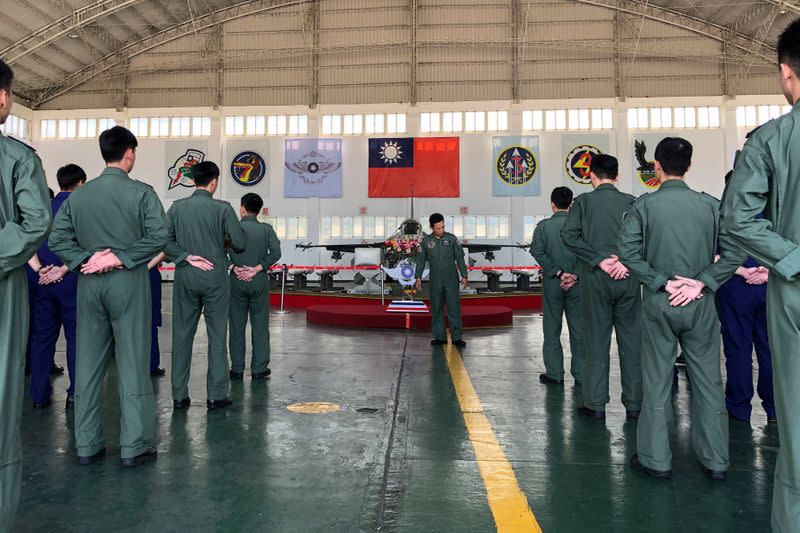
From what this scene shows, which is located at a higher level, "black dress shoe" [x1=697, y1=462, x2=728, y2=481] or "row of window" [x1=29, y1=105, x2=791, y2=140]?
"row of window" [x1=29, y1=105, x2=791, y2=140]

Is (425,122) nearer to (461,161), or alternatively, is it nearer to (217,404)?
(461,161)

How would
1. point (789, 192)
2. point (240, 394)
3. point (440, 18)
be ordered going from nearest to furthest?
point (789, 192)
point (240, 394)
point (440, 18)

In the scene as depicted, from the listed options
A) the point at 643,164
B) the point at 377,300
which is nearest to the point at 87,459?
the point at 377,300

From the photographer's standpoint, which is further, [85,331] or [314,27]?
[314,27]

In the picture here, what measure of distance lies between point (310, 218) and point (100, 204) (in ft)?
72.5

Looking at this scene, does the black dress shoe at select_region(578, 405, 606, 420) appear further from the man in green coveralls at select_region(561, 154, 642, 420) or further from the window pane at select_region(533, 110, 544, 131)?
the window pane at select_region(533, 110, 544, 131)

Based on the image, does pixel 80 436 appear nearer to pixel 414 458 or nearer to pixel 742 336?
pixel 414 458

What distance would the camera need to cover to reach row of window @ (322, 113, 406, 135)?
2467 cm

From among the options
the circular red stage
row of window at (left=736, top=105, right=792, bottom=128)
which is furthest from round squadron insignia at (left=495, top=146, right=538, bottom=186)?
the circular red stage

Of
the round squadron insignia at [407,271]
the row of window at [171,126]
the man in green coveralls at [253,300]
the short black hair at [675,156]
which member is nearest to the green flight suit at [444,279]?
the man in green coveralls at [253,300]

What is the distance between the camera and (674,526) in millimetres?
2219

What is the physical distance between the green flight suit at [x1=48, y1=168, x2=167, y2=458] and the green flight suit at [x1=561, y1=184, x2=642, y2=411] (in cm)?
296

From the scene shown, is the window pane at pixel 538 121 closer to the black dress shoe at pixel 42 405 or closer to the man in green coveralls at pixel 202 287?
the man in green coveralls at pixel 202 287

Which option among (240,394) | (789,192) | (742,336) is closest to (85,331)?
(240,394)
